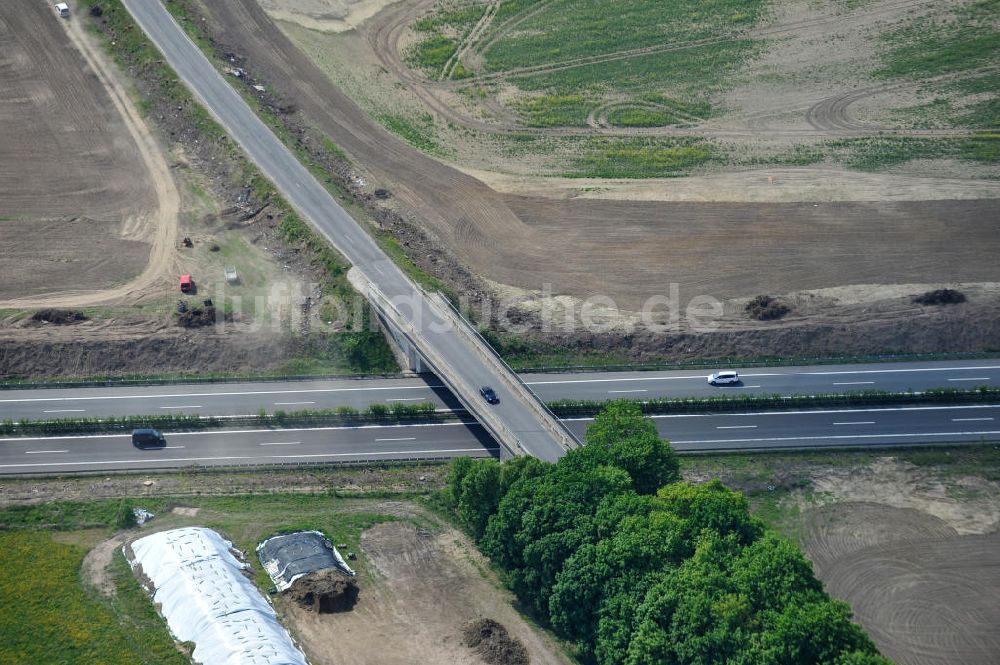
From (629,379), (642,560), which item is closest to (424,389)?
(629,379)

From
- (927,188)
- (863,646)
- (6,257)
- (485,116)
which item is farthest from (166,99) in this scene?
(863,646)

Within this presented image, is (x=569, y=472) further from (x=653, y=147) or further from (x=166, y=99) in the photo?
(x=166, y=99)

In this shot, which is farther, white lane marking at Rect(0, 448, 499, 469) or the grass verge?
white lane marking at Rect(0, 448, 499, 469)

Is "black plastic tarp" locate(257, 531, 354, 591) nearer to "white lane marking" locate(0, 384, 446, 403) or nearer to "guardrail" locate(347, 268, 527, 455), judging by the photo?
"guardrail" locate(347, 268, 527, 455)

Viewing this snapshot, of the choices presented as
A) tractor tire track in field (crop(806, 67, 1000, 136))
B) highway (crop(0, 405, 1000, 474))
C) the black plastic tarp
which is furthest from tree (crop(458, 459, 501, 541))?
tractor tire track in field (crop(806, 67, 1000, 136))

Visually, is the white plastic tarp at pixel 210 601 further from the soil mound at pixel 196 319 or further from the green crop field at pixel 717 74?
the green crop field at pixel 717 74
